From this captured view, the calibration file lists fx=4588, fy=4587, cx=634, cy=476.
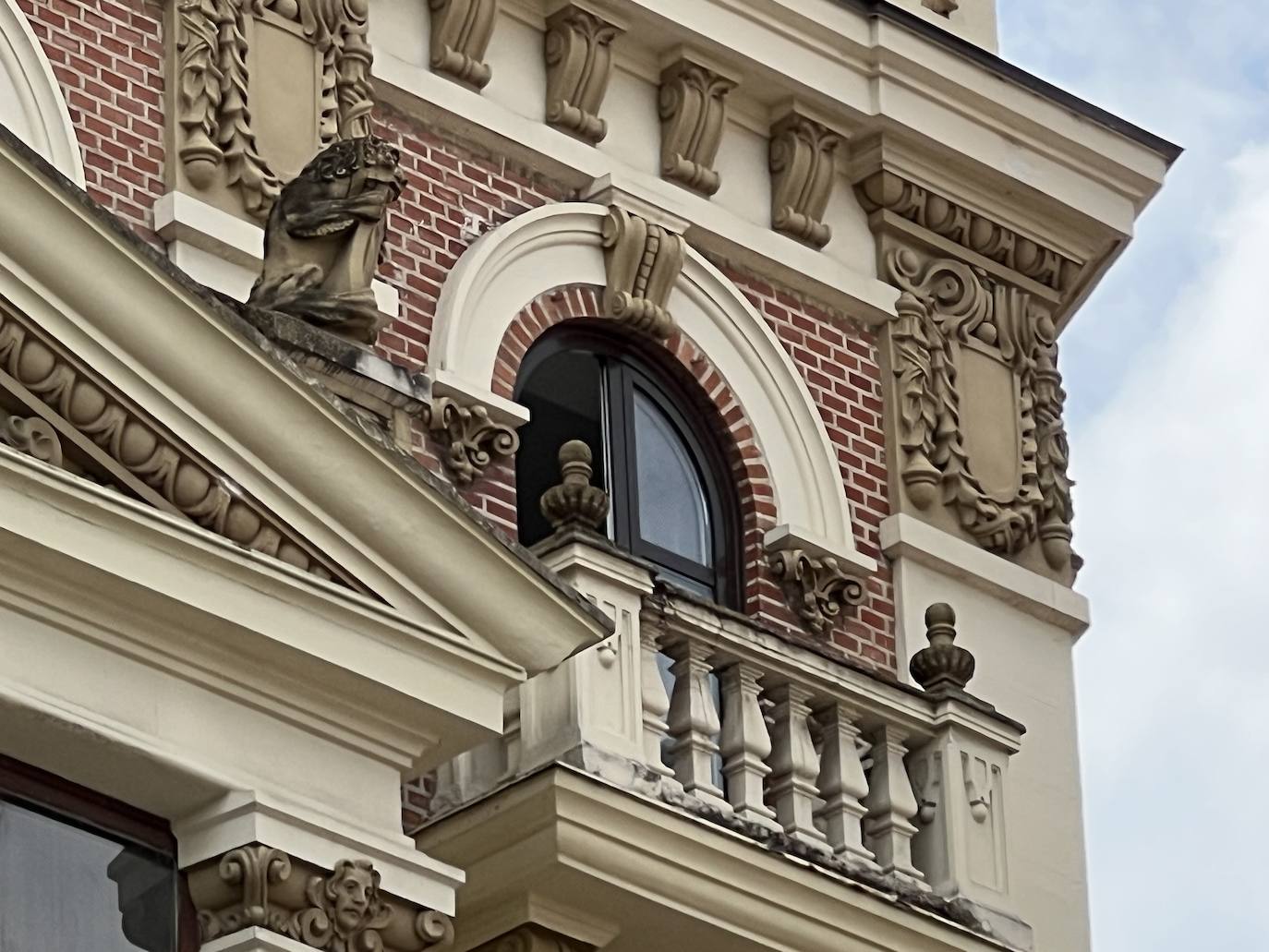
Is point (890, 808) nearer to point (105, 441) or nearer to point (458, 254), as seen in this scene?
point (458, 254)

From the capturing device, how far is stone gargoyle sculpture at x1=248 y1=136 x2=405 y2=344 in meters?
14.9

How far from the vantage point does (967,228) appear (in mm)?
19219

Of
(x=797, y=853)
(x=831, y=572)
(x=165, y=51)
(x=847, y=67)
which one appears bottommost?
(x=797, y=853)

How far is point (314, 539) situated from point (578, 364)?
4.15m

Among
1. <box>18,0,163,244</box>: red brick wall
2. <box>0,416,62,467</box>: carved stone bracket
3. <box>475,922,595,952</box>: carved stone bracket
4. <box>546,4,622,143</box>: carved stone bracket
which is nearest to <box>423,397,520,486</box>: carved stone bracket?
<box>18,0,163,244</box>: red brick wall

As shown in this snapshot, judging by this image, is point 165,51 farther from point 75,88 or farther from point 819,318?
point 819,318

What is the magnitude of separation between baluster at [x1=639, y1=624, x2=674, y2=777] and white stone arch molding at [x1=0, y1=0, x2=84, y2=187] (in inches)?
103

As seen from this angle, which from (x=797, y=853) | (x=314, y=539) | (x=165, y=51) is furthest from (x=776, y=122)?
(x=314, y=539)

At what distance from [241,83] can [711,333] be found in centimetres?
239

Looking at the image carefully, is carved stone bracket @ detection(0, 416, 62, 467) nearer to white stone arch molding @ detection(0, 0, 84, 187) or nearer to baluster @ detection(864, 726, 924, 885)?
white stone arch molding @ detection(0, 0, 84, 187)

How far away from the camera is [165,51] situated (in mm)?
16719

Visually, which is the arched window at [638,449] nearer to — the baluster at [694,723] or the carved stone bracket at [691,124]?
the carved stone bracket at [691,124]

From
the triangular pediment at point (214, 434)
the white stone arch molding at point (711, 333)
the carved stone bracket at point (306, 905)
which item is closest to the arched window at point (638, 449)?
the white stone arch molding at point (711, 333)

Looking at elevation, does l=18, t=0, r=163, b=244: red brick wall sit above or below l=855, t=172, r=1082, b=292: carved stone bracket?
below
